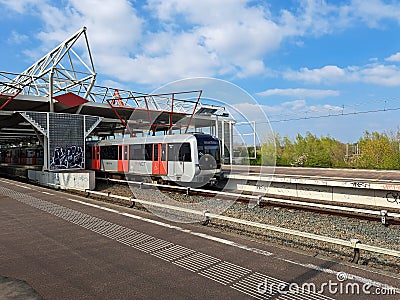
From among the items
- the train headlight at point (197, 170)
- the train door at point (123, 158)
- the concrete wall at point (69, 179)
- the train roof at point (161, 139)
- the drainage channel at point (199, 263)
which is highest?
the train roof at point (161, 139)

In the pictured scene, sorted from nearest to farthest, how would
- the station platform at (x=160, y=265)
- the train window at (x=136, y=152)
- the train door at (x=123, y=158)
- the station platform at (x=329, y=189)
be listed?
the station platform at (x=160, y=265)
the station platform at (x=329, y=189)
the train window at (x=136, y=152)
the train door at (x=123, y=158)

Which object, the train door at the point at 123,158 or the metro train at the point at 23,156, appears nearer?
the train door at the point at 123,158

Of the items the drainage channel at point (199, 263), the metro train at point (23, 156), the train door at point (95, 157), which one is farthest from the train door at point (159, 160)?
the metro train at point (23, 156)

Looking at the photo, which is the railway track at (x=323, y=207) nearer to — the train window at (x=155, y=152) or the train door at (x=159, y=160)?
the train door at (x=159, y=160)

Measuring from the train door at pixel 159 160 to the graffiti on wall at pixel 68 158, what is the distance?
7.56m

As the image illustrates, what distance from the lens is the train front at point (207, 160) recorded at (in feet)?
46.6

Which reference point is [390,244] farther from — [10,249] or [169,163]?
[169,163]

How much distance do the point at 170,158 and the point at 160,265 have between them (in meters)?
10.0

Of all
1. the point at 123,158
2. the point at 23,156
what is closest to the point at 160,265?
the point at 123,158

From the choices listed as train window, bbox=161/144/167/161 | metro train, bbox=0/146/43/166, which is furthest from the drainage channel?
metro train, bbox=0/146/43/166

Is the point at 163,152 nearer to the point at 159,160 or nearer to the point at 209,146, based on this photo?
the point at 159,160

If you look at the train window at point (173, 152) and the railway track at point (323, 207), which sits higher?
the train window at point (173, 152)

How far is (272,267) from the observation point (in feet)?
16.1

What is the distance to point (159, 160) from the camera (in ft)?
51.0
